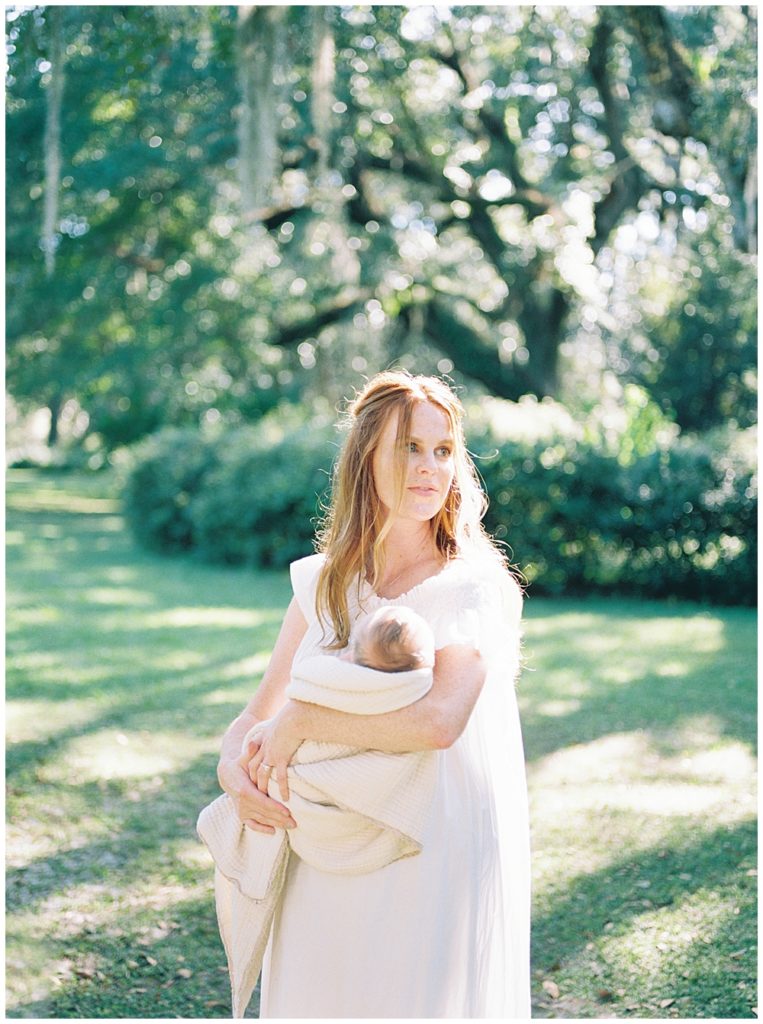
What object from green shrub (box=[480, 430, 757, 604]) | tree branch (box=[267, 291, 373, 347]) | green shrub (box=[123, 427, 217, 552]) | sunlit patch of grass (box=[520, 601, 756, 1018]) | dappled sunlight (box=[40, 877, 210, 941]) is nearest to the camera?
sunlit patch of grass (box=[520, 601, 756, 1018])

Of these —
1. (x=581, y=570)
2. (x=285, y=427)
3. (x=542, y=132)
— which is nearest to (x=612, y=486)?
(x=581, y=570)

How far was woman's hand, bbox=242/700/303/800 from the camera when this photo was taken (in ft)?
6.59

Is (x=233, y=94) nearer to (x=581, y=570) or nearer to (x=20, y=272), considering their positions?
(x=20, y=272)

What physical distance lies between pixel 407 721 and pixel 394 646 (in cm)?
14

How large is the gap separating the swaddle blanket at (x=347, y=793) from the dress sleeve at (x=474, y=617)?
0.13 meters

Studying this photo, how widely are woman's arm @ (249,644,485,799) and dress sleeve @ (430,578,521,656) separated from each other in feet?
0.11

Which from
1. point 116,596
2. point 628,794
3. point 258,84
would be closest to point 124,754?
point 628,794

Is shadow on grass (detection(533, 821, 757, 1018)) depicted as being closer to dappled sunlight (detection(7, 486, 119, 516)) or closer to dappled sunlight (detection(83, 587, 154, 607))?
dappled sunlight (detection(83, 587, 154, 607))

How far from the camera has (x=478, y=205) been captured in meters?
16.1

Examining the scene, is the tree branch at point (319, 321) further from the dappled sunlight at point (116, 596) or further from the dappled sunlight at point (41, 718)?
the dappled sunlight at point (41, 718)

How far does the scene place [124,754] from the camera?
19.4 ft

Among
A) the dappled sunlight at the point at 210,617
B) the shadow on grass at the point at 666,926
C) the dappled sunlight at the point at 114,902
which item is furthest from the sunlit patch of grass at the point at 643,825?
the dappled sunlight at the point at 210,617

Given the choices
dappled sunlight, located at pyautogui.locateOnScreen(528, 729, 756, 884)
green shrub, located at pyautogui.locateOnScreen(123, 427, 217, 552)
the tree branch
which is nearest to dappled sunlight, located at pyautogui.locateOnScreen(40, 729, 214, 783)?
dappled sunlight, located at pyautogui.locateOnScreen(528, 729, 756, 884)

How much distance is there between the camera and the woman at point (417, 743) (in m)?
2.04
